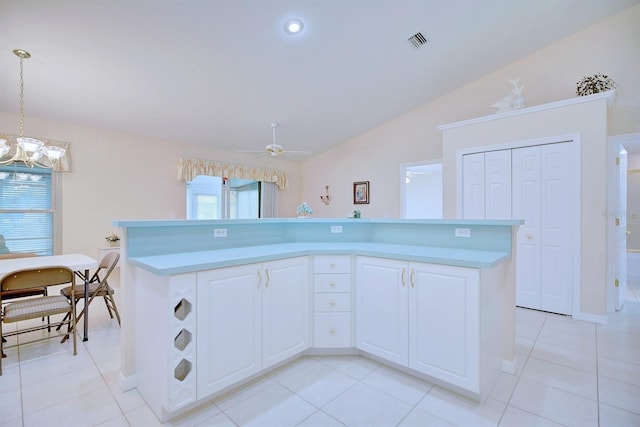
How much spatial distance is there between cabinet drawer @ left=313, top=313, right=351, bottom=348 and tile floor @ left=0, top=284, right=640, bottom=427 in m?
0.13

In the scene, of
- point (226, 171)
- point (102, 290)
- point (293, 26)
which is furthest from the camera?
point (226, 171)

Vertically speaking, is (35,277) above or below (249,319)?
above

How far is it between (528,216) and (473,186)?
2.36ft

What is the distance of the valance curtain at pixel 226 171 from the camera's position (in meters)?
5.39

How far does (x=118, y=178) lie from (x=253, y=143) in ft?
7.68

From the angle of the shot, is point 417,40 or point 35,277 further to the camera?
point 417,40

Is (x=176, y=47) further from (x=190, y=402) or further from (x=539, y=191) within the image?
(x=539, y=191)

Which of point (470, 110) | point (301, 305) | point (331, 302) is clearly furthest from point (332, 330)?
point (470, 110)

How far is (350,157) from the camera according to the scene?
6324 mm

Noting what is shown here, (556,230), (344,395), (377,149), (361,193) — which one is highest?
(377,149)

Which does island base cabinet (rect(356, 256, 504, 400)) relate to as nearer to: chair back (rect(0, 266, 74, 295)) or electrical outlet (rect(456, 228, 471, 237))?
electrical outlet (rect(456, 228, 471, 237))

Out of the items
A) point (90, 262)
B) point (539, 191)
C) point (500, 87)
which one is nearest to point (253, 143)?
point (90, 262)

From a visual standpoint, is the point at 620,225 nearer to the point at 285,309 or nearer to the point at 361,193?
the point at 361,193

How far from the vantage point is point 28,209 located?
406 cm
